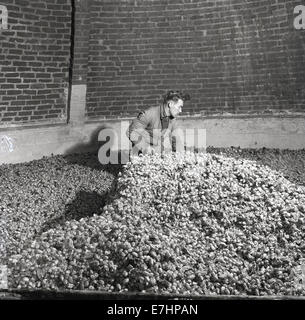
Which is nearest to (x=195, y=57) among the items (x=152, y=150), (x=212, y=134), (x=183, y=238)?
(x=212, y=134)

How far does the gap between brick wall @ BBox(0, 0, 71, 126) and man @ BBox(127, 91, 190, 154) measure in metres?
2.41

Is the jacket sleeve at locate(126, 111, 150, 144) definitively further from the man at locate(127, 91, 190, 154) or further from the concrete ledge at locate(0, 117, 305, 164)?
the concrete ledge at locate(0, 117, 305, 164)

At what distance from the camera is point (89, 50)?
885 centimetres

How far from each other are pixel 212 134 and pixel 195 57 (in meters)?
1.67

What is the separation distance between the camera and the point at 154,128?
21.6 ft

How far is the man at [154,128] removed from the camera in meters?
6.43

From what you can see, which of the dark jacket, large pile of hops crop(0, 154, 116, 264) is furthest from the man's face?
large pile of hops crop(0, 154, 116, 264)

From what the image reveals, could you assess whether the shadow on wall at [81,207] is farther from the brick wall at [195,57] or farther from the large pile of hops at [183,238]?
the brick wall at [195,57]

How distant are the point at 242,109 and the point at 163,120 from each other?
126 inches

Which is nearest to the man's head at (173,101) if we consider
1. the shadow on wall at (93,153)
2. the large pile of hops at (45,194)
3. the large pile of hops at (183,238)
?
the large pile of hops at (183,238)

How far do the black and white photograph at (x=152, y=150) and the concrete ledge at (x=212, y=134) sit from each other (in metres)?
0.03
